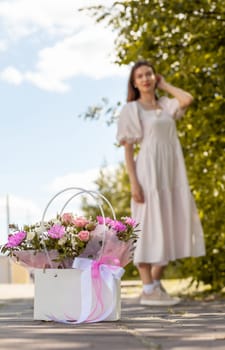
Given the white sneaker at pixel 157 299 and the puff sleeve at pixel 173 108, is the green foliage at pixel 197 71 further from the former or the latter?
the white sneaker at pixel 157 299

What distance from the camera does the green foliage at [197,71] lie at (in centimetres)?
807

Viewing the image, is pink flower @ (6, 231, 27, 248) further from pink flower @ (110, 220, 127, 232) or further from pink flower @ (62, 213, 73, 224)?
pink flower @ (110, 220, 127, 232)

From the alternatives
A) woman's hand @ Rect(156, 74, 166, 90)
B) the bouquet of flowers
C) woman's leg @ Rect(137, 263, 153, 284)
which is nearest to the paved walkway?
the bouquet of flowers

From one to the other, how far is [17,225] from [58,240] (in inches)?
11.3

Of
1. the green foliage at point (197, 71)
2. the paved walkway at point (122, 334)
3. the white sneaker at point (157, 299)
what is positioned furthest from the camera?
the green foliage at point (197, 71)

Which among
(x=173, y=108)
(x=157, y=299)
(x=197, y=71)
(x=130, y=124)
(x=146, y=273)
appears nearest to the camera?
(x=157, y=299)

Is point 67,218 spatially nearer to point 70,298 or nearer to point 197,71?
point 70,298

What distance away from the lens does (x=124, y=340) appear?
3547 mm

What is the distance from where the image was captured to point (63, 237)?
15.3 feet

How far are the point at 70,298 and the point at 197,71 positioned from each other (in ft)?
14.0

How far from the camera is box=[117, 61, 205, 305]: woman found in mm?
7109

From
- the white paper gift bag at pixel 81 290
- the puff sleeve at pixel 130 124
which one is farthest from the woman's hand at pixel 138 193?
the white paper gift bag at pixel 81 290

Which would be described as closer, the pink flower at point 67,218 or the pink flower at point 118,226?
the pink flower at point 118,226

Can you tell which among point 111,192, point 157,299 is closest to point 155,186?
point 157,299
